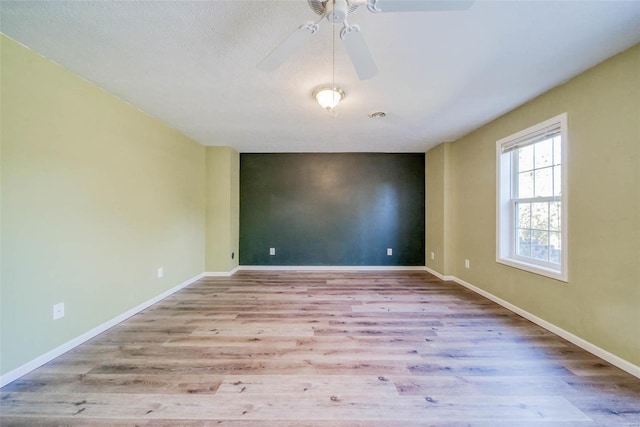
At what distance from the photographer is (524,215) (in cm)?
270

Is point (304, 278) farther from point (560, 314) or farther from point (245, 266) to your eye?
point (560, 314)

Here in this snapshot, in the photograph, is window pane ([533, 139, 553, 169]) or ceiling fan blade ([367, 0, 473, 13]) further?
window pane ([533, 139, 553, 169])

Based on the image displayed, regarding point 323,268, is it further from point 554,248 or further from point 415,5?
point 415,5

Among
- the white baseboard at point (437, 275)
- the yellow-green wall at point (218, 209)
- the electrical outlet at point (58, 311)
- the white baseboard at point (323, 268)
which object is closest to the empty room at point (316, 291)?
the electrical outlet at point (58, 311)

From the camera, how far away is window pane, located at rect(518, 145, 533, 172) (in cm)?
259

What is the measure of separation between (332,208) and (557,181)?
3060 millimetres

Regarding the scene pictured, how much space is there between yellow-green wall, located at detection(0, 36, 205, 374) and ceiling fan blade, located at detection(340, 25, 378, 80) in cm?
215

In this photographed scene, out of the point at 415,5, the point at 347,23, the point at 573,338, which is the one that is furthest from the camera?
the point at 573,338

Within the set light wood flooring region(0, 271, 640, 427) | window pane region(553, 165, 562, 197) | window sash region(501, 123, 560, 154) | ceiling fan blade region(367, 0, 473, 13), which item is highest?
ceiling fan blade region(367, 0, 473, 13)

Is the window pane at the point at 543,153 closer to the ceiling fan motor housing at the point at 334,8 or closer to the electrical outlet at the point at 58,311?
the ceiling fan motor housing at the point at 334,8

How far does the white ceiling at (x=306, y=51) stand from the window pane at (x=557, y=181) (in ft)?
2.46

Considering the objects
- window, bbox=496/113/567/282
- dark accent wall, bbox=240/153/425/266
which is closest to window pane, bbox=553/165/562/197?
window, bbox=496/113/567/282

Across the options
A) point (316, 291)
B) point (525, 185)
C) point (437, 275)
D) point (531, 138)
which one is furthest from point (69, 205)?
point (437, 275)

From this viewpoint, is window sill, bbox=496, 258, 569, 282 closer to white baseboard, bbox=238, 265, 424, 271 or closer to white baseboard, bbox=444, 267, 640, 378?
white baseboard, bbox=444, 267, 640, 378
